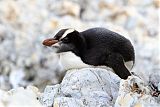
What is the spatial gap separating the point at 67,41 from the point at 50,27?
5.18 meters

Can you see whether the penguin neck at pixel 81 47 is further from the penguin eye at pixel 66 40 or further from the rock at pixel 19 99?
the rock at pixel 19 99

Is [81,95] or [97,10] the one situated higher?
[97,10]

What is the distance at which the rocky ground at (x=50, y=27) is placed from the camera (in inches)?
320

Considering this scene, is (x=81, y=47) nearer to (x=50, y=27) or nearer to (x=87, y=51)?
(x=87, y=51)

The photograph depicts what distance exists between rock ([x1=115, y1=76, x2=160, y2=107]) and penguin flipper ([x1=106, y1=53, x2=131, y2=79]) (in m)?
0.48

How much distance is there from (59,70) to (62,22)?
1182mm

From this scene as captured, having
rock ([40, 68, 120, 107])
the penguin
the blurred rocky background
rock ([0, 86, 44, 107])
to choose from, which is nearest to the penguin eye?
the penguin

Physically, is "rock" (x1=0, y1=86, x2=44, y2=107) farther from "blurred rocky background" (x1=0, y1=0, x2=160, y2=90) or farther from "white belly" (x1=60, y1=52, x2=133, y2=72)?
"blurred rocky background" (x1=0, y1=0, x2=160, y2=90)

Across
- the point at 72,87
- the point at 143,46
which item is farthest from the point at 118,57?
the point at 143,46

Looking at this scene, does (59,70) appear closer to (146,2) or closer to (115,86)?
(146,2)

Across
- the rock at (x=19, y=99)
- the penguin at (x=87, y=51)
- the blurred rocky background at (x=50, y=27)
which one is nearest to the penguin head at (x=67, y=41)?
the penguin at (x=87, y=51)

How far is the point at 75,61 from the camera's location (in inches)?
149

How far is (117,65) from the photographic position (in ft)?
12.4

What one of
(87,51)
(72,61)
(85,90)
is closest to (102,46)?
(87,51)
